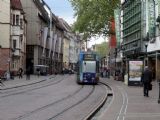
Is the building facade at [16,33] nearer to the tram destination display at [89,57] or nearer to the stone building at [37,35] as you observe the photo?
the stone building at [37,35]

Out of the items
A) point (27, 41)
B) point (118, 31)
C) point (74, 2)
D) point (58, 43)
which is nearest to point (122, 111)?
point (118, 31)

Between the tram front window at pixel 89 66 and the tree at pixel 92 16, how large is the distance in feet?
60.6

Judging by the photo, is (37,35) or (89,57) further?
(37,35)

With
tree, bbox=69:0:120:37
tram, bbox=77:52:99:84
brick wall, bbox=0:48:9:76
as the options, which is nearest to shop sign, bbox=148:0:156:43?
tram, bbox=77:52:99:84

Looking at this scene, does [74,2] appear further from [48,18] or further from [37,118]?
[37,118]

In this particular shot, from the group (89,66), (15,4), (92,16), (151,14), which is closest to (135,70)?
(89,66)

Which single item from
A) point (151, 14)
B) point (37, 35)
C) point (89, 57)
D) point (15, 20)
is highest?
point (15, 20)

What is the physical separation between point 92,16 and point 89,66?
26.0 m

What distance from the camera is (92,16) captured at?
268 ft

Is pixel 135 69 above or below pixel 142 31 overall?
below

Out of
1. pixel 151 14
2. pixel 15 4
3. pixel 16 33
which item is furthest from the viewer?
pixel 15 4

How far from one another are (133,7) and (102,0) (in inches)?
392

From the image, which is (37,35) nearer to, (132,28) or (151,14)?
(132,28)

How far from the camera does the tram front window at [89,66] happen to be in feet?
186
